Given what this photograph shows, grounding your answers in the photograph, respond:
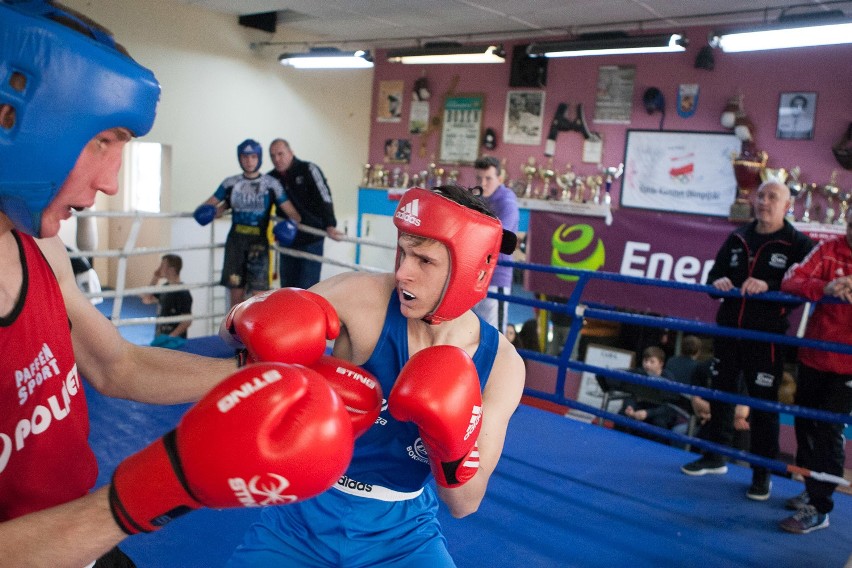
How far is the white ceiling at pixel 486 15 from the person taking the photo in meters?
5.64

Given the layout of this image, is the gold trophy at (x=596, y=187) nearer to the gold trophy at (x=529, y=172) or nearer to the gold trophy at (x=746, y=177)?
the gold trophy at (x=529, y=172)

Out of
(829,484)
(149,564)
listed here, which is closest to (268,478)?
(149,564)

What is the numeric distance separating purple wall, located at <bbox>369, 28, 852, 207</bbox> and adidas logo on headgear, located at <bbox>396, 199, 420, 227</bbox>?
218 inches

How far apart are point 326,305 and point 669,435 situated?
2.36m

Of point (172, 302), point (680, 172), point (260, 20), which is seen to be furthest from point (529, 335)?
point (260, 20)

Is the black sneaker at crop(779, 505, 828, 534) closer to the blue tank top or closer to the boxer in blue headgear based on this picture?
the blue tank top

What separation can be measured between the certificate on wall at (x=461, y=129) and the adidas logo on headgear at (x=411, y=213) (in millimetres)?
6481

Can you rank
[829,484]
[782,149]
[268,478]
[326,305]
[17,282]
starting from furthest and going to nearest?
1. [782,149]
2. [829,484]
3. [326,305]
4. [17,282]
5. [268,478]

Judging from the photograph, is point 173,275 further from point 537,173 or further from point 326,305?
point 326,305

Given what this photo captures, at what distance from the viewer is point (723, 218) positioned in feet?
20.2

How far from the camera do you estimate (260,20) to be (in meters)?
7.46

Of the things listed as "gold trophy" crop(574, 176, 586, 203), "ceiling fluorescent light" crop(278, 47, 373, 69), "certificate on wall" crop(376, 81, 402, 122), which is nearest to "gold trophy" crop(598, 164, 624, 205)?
"gold trophy" crop(574, 176, 586, 203)

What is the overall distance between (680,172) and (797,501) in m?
4.13

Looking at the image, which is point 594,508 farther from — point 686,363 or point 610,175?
point 610,175
